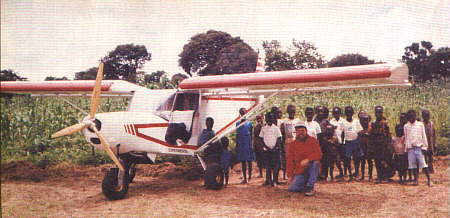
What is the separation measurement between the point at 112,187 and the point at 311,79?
3.79m

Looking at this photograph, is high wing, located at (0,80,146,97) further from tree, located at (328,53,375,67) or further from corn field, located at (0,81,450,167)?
tree, located at (328,53,375,67)

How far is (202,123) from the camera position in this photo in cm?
786

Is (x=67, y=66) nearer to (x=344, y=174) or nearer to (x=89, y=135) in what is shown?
(x=89, y=135)

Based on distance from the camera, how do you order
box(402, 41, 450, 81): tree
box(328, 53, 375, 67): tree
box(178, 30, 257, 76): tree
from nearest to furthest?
box(402, 41, 450, 81): tree → box(178, 30, 257, 76): tree → box(328, 53, 375, 67): tree

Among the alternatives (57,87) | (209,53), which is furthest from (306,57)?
(57,87)

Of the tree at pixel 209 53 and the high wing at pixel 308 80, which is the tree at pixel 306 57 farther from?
the high wing at pixel 308 80

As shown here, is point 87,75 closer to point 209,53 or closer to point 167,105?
point 209,53

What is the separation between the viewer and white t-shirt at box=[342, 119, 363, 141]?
720cm

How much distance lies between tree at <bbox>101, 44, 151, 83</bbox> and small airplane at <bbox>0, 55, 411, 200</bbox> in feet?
3.88

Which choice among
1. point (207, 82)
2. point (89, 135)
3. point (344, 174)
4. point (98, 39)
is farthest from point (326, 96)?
point (89, 135)

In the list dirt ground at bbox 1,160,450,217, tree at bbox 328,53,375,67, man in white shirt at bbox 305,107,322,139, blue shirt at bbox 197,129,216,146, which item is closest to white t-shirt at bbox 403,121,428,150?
dirt ground at bbox 1,160,450,217

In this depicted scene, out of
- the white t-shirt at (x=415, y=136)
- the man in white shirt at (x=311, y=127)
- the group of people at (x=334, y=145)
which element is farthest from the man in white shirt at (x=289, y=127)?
the white t-shirt at (x=415, y=136)

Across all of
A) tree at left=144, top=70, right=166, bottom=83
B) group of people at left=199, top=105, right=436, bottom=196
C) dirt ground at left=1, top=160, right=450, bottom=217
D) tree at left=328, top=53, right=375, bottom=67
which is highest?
tree at left=328, top=53, right=375, bottom=67

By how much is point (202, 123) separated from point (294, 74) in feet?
8.44
